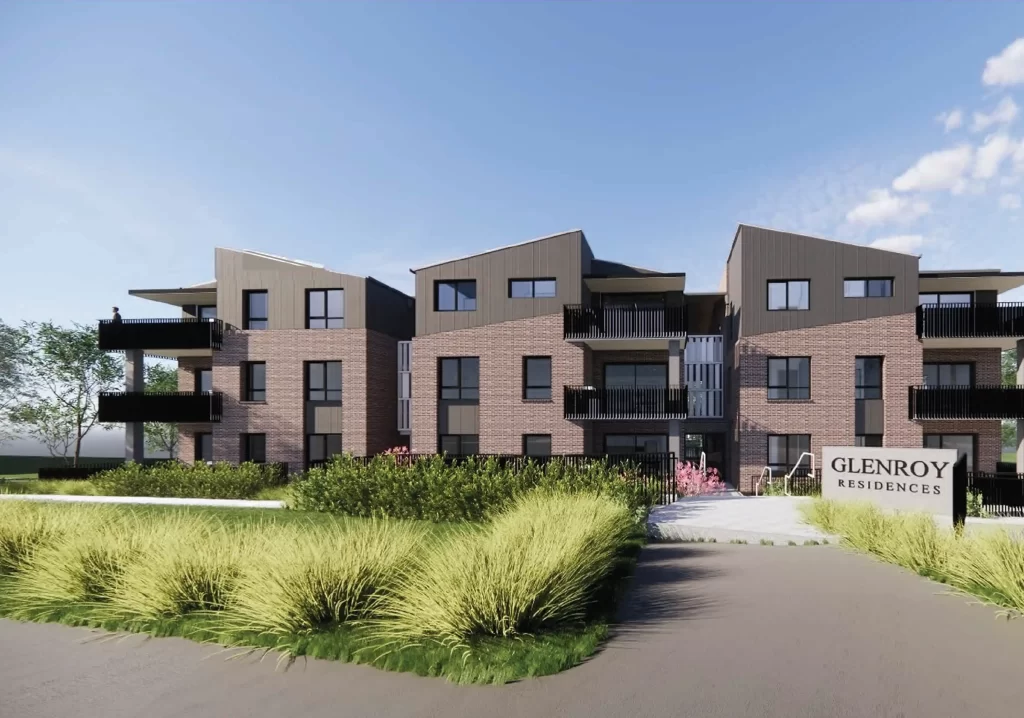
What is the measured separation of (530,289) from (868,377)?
13.2 m

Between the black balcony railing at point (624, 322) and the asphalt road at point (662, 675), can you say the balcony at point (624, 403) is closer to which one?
the black balcony railing at point (624, 322)

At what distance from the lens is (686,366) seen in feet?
81.5

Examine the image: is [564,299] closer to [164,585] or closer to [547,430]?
[547,430]

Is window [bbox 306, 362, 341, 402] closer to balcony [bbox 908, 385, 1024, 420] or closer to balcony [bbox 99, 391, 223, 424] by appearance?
balcony [bbox 99, 391, 223, 424]

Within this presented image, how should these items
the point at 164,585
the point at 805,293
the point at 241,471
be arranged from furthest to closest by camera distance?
the point at 805,293 → the point at 241,471 → the point at 164,585

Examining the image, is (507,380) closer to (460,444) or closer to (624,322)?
(460,444)

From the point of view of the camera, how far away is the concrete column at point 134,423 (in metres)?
23.8

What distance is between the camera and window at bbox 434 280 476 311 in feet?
75.2

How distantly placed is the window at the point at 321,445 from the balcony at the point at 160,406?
396 centimetres

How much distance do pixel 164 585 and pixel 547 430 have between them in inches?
643

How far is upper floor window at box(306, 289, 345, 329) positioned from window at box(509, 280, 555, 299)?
7.33 metres

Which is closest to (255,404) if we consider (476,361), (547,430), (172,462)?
(172,462)

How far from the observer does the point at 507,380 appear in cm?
2233

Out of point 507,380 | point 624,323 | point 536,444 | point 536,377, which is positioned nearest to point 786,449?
point 624,323
